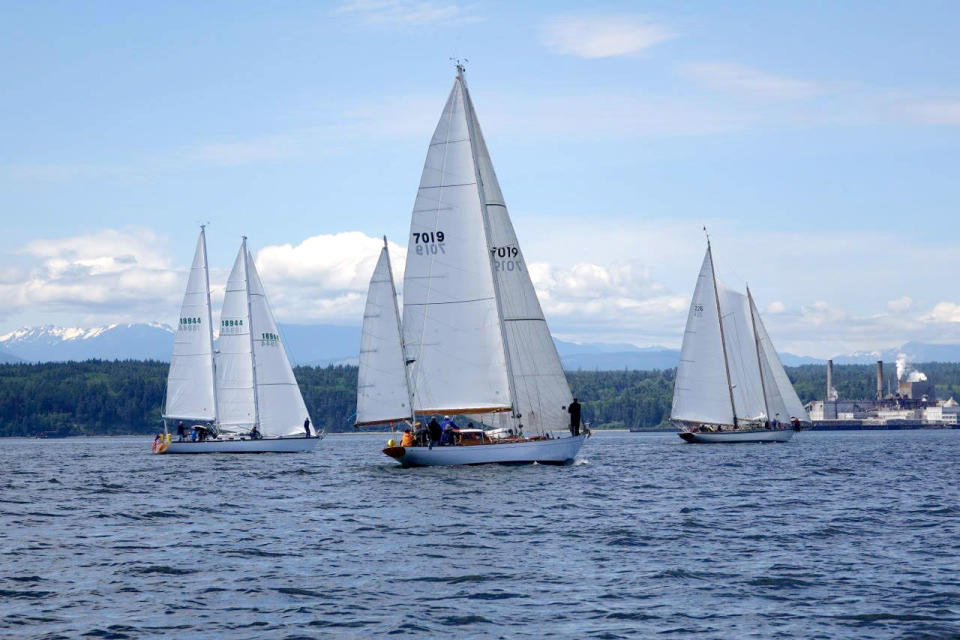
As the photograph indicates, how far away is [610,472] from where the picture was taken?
5816cm

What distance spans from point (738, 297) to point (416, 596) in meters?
79.5

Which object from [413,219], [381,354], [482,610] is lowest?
[482,610]

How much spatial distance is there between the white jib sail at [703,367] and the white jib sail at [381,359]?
35515 millimetres

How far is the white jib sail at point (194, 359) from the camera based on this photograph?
87.3 metres

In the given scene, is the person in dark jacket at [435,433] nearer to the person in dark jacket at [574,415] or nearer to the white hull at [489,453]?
the white hull at [489,453]

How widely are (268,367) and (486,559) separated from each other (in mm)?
61077

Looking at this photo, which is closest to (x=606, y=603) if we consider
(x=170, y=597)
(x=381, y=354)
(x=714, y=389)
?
(x=170, y=597)

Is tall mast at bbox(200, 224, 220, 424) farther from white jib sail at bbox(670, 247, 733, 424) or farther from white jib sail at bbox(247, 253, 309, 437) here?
white jib sail at bbox(670, 247, 733, 424)

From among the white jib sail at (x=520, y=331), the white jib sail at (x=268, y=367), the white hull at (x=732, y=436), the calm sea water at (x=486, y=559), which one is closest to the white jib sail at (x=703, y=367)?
the white hull at (x=732, y=436)

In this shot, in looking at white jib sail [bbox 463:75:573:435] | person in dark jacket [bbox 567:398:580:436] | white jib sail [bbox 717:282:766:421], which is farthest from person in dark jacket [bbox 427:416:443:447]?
white jib sail [bbox 717:282:766:421]

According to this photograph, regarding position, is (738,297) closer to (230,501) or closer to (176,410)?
(176,410)

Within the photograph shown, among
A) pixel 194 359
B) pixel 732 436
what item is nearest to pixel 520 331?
pixel 194 359

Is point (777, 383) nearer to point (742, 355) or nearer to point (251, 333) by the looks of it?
point (742, 355)

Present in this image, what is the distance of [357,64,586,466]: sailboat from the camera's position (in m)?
52.1
